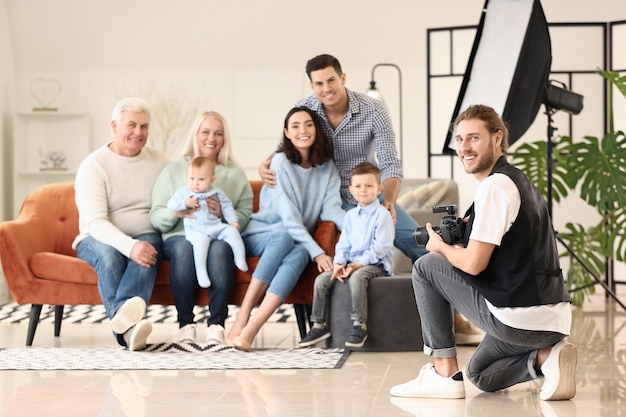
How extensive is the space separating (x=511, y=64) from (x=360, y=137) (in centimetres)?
77

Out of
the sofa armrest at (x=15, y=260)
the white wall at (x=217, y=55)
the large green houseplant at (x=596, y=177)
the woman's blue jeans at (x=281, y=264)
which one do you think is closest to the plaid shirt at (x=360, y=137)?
the woman's blue jeans at (x=281, y=264)

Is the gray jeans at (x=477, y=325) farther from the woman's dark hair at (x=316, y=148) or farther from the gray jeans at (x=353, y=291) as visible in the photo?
the woman's dark hair at (x=316, y=148)

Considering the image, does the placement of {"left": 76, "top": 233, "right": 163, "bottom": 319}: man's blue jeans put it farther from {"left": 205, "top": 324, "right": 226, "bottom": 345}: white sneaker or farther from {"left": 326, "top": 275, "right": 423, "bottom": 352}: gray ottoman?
{"left": 326, "top": 275, "right": 423, "bottom": 352}: gray ottoman

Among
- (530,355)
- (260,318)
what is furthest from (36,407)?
(530,355)

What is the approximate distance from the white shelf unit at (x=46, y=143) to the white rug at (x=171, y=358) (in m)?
4.09

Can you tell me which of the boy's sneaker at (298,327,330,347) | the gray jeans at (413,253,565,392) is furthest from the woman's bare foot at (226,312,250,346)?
the gray jeans at (413,253,565,392)

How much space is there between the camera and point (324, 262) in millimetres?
4414

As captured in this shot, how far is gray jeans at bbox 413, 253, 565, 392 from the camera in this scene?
305 cm

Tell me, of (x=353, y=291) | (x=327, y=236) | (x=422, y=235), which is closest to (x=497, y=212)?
(x=422, y=235)

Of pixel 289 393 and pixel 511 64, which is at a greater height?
pixel 511 64

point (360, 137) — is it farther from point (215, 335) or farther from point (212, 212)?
point (215, 335)

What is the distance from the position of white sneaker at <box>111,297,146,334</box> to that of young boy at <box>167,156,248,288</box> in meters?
0.31

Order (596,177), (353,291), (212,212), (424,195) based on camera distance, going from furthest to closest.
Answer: (424,195) < (596,177) < (212,212) < (353,291)

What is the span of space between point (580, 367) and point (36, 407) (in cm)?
205
